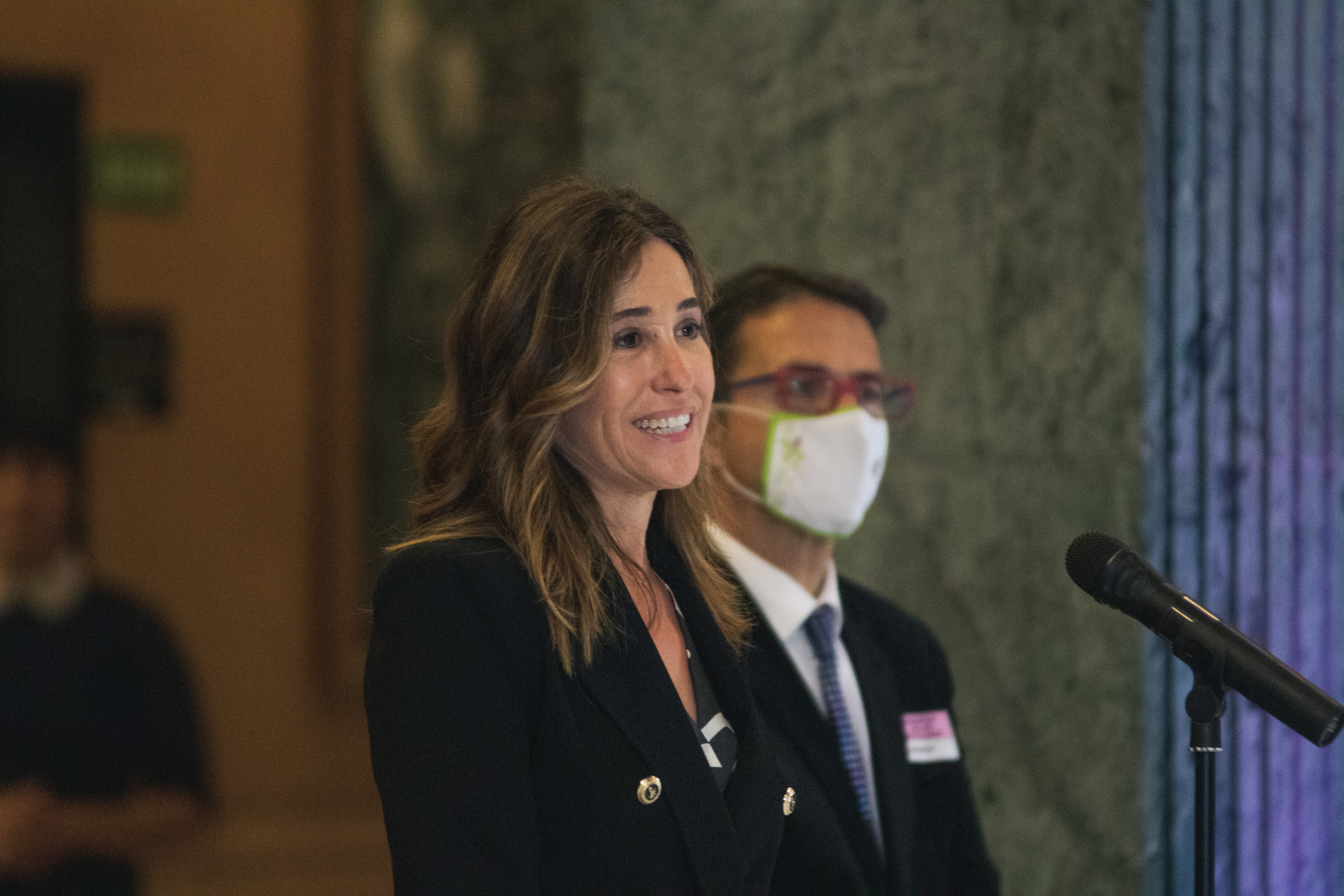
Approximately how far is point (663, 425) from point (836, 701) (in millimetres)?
698

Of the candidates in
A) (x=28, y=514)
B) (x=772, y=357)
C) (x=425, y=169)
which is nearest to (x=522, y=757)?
(x=772, y=357)

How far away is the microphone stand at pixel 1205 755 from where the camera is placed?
153 centimetres

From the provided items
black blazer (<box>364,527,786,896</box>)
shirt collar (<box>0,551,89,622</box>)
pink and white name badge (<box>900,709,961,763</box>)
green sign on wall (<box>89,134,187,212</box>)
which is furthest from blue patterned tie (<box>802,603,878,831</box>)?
green sign on wall (<box>89,134,187,212</box>)

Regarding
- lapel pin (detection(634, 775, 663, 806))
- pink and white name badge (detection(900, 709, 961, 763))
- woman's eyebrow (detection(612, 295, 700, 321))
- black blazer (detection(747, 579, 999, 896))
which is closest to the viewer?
lapel pin (detection(634, 775, 663, 806))

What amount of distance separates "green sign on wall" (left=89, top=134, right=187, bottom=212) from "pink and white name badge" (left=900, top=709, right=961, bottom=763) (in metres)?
2.78

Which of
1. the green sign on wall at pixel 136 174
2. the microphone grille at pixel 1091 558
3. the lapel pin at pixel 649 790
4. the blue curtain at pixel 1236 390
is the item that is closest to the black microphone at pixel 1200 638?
A: the microphone grille at pixel 1091 558

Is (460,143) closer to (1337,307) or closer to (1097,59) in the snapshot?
(1097,59)

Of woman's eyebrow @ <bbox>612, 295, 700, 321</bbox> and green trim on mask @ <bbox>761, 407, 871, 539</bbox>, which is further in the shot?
green trim on mask @ <bbox>761, 407, 871, 539</bbox>

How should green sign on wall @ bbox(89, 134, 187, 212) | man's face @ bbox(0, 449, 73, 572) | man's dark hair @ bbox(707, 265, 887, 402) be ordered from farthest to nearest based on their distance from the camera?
green sign on wall @ bbox(89, 134, 187, 212) < man's face @ bbox(0, 449, 73, 572) < man's dark hair @ bbox(707, 265, 887, 402)

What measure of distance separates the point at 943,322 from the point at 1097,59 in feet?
2.07

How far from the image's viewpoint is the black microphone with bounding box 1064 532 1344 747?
1.46 m

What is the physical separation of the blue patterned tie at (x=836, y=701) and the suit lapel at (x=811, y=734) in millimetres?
20

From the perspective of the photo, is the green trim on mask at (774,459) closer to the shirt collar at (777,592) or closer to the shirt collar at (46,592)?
the shirt collar at (777,592)

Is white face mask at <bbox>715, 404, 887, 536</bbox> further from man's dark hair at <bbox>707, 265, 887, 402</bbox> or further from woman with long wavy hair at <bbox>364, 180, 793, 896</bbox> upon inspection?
woman with long wavy hair at <bbox>364, 180, 793, 896</bbox>
